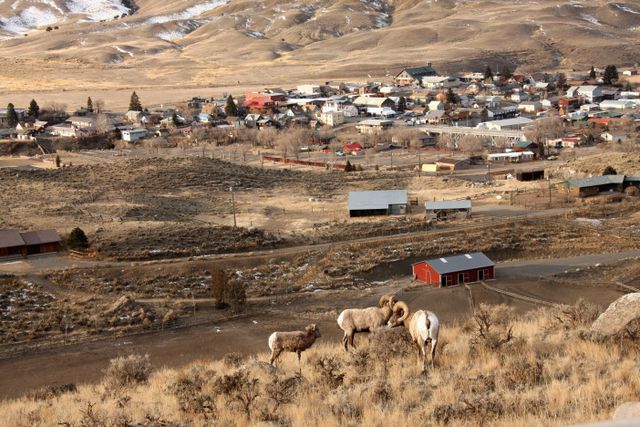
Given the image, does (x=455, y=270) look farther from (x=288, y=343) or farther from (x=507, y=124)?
(x=507, y=124)

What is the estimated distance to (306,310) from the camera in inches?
878

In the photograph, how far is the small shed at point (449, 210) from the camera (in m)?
32.1

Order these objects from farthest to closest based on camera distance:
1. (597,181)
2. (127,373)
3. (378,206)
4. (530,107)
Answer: (530,107), (597,181), (378,206), (127,373)

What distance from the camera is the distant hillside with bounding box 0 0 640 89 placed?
353ft

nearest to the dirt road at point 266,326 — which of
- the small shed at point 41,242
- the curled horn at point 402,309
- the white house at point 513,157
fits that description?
the curled horn at point 402,309

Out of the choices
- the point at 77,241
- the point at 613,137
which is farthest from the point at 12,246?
the point at 613,137

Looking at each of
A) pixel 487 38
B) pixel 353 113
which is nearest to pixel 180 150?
pixel 353 113

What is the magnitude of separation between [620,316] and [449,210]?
22611mm

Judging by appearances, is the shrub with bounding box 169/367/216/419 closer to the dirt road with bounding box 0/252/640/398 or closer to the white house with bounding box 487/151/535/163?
the dirt road with bounding box 0/252/640/398

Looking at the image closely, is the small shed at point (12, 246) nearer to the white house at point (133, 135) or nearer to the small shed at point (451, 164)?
the small shed at point (451, 164)

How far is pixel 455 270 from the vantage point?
23906 millimetres

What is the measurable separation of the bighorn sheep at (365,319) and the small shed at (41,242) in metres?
18.9

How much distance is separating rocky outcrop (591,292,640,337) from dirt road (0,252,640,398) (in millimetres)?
8705

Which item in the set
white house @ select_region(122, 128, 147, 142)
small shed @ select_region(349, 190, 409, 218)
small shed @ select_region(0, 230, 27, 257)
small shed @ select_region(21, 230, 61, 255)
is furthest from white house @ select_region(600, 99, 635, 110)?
small shed @ select_region(0, 230, 27, 257)
